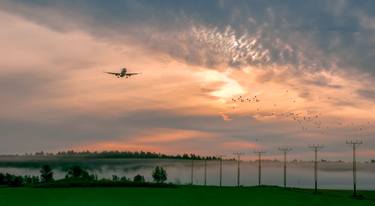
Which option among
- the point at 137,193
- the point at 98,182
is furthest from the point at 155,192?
the point at 98,182

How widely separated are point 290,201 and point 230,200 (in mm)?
8864

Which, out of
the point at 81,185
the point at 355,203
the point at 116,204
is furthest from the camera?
the point at 81,185

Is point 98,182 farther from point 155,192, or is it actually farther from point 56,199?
point 56,199

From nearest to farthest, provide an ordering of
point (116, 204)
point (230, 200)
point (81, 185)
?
point (116, 204)
point (230, 200)
point (81, 185)

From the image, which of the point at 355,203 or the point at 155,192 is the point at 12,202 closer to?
the point at 155,192

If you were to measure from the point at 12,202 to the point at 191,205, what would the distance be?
78.7 feet

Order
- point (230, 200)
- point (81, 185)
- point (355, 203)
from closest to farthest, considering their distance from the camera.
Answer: point (230, 200) < point (355, 203) < point (81, 185)

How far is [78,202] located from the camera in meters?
72.1

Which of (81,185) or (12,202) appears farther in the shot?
(81,185)

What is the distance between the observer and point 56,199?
249 feet

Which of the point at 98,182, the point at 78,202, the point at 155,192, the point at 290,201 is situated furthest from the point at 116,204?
the point at 98,182

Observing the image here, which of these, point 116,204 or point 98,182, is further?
point 98,182

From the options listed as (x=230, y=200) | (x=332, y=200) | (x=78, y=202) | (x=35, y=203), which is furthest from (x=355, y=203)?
(x=35, y=203)

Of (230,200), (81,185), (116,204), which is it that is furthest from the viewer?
(81,185)
